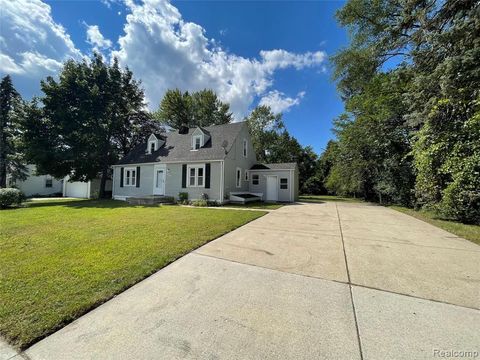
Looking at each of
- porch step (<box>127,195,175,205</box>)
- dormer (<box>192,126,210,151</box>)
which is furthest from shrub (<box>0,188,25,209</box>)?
dormer (<box>192,126,210,151</box>)

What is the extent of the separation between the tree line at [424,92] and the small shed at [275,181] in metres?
6.70

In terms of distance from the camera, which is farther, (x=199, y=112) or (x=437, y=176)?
(x=199, y=112)

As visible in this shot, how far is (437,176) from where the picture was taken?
898 centimetres

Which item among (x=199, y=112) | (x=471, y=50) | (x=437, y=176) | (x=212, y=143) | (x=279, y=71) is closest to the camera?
(x=471, y=50)

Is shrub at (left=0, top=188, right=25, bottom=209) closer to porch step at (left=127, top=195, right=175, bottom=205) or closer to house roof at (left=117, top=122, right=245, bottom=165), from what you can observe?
porch step at (left=127, top=195, right=175, bottom=205)

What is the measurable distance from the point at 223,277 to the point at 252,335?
1372mm

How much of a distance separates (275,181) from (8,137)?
2749 cm

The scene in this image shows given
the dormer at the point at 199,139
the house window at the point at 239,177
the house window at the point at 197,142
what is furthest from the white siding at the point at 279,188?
the house window at the point at 197,142

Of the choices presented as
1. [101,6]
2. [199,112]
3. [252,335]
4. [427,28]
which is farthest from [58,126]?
[427,28]

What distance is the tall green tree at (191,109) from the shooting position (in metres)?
29.7

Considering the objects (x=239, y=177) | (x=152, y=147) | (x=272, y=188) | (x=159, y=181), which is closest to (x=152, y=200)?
(x=159, y=181)

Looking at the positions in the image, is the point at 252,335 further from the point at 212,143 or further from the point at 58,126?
the point at 58,126

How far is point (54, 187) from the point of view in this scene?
2567cm

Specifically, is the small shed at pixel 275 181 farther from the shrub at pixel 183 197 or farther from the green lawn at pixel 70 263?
the green lawn at pixel 70 263
